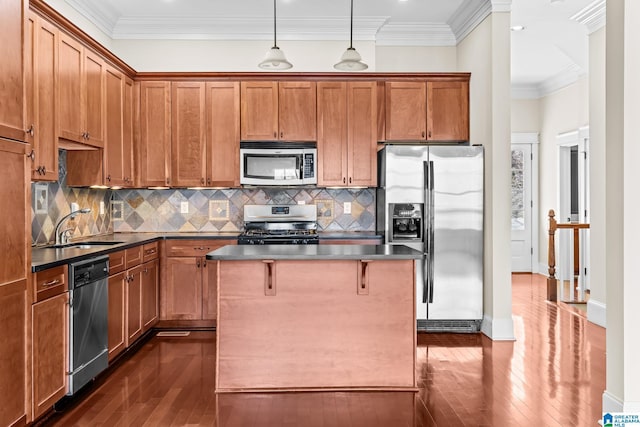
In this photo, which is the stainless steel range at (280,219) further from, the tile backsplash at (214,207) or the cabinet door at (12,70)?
the cabinet door at (12,70)

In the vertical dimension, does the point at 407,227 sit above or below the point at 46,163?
below

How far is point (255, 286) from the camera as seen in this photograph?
10.6 ft

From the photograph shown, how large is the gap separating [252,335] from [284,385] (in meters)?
0.38

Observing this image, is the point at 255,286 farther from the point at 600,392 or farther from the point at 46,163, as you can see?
the point at 600,392

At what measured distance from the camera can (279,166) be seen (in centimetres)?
520

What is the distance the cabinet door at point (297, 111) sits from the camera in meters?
5.21

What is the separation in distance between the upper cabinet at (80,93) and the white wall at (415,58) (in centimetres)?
299

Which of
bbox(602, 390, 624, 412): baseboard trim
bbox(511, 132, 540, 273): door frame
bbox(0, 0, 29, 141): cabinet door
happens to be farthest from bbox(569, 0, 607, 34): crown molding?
bbox(0, 0, 29, 141): cabinet door

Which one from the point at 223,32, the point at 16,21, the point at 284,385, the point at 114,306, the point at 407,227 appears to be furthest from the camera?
the point at 223,32

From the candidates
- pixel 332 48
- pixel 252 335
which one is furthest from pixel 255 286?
pixel 332 48

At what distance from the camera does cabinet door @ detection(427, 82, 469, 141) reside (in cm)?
525

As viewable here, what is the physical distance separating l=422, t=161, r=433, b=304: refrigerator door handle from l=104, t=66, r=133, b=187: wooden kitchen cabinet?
9.48 ft
